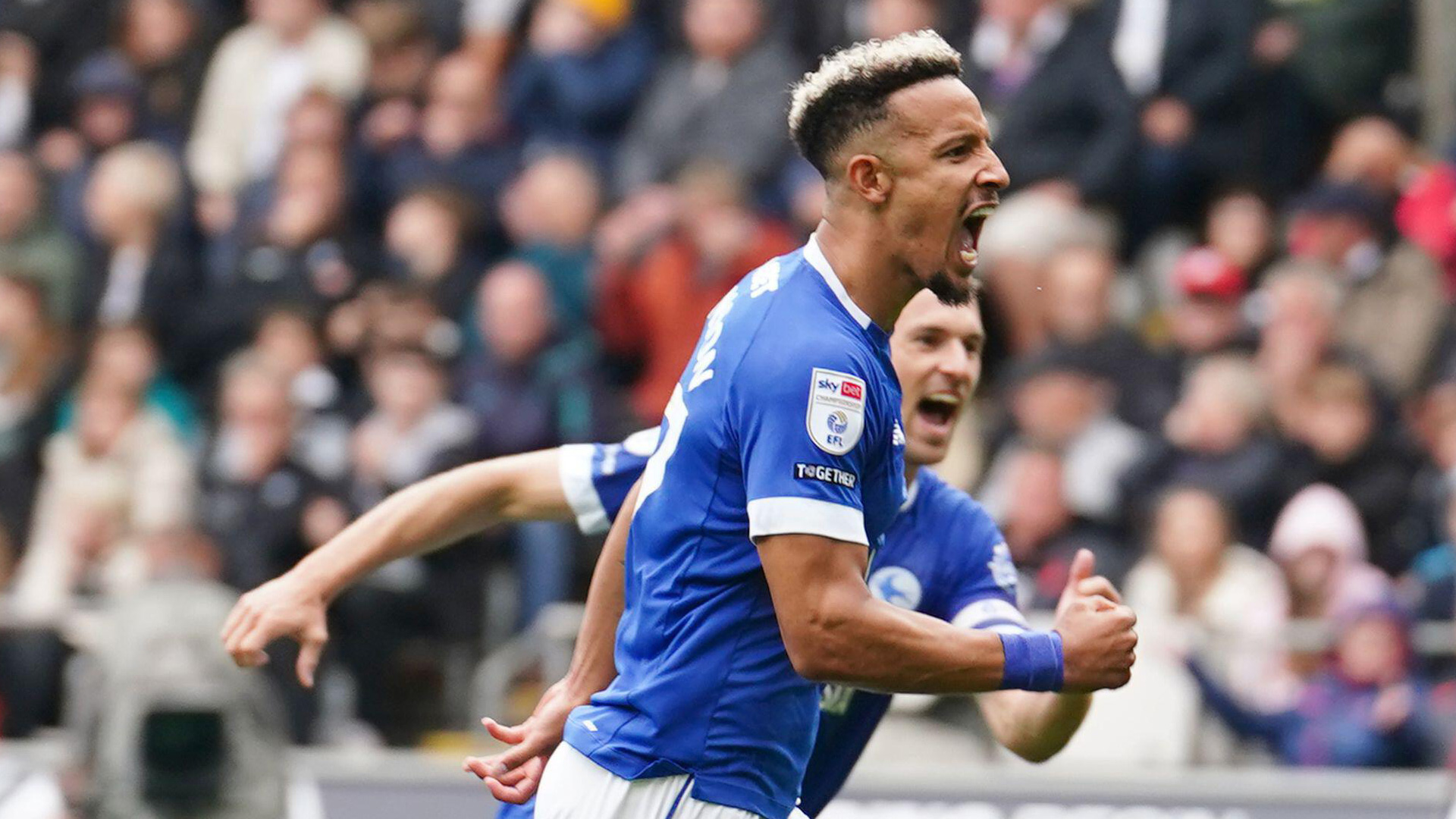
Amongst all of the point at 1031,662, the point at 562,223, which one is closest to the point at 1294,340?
the point at 562,223

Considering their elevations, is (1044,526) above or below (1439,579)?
above

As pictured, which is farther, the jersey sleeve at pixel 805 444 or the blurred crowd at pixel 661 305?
the blurred crowd at pixel 661 305

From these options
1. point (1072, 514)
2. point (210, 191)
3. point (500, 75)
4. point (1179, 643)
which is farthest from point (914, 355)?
point (210, 191)

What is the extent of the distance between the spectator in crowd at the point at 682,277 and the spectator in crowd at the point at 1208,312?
182cm

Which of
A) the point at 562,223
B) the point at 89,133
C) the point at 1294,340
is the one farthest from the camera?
the point at 89,133

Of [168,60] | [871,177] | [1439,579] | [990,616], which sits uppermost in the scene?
[168,60]

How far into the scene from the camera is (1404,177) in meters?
11.2

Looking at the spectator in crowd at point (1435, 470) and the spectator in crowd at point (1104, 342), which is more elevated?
the spectator in crowd at point (1104, 342)

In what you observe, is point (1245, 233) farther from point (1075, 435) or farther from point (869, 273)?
point (869, 273)

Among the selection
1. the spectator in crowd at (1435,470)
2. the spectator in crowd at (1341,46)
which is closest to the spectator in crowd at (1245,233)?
the spectator in crowd at (1341,46)

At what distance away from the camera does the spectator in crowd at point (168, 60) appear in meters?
14.0

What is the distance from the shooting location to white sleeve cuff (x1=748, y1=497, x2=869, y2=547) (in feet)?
15.0

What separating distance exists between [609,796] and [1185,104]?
7.43 m

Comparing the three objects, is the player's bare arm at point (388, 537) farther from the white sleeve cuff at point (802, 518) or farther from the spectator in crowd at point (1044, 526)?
the spectator in crowd at point (1044, 526)
